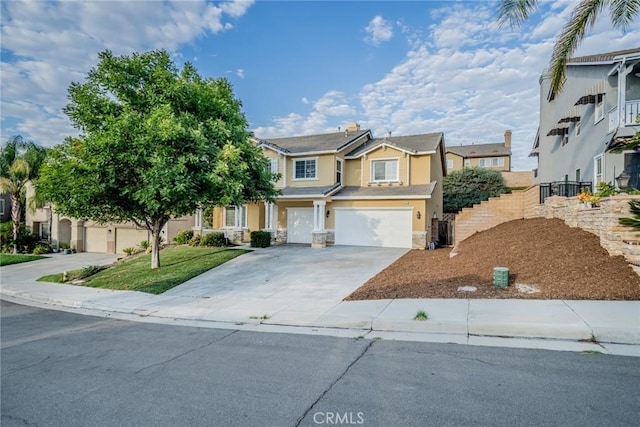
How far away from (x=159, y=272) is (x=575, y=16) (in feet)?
50.5

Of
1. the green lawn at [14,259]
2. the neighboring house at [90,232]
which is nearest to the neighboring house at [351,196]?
the neighboring house at [90,232]

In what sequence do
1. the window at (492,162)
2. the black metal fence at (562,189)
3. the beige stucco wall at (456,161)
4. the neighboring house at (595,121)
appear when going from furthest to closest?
the beige stucco wall at (456,161)
the window at (492,162)
the black metal fence at (562,189)
the neighboring house at (595,121)

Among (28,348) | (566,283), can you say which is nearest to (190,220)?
(28,348)

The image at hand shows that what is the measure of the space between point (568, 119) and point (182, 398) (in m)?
21.8

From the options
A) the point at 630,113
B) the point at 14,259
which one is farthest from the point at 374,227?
the point at 14,259

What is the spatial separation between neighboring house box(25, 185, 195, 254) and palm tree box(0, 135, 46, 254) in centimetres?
192

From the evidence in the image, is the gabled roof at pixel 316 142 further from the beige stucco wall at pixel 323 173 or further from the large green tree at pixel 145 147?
the large green tree at pixel 145 147

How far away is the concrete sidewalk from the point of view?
A: 5844 mm

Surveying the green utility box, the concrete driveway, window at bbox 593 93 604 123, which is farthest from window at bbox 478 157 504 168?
the green utility box

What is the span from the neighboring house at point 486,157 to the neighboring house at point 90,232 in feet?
124

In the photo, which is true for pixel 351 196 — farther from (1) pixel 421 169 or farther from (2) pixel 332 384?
(2) pixel 332 384

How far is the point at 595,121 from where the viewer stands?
16.5 m

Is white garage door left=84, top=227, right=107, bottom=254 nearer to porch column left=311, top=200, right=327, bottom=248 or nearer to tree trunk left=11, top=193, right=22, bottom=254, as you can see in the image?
tree trunk left=11, top=193, right=22, bottom=254

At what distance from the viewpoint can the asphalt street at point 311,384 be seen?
370cm
